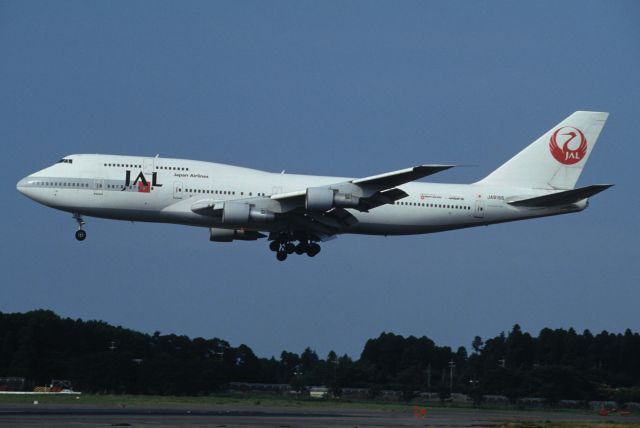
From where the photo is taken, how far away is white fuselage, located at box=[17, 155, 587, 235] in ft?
179

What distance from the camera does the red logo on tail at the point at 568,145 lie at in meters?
62.6

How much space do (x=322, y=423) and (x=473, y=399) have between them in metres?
29.6

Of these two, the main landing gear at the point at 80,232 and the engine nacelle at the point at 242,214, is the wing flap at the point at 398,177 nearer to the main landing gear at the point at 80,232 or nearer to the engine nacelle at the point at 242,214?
the engine nacelle at the point at 242,214

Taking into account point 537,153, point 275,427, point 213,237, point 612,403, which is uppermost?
point 537,153

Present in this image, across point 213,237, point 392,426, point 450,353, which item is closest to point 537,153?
point 213,237

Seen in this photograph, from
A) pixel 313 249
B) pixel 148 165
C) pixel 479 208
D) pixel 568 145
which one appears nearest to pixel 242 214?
pixel 148 165

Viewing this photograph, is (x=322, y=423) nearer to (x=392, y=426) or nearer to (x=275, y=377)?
(x=392, y=426)

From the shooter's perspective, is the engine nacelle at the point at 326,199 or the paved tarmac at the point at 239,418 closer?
the paved tarmac at the point at 239,418

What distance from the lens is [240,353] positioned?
9044cm

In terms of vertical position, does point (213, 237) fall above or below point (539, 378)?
above

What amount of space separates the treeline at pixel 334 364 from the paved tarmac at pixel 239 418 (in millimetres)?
17779

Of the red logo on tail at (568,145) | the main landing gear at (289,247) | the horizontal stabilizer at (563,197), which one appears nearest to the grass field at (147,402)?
the main landing gear at (289,247)

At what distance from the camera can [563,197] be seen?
57438 mm

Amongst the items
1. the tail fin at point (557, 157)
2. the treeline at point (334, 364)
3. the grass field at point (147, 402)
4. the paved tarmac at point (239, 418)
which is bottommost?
the paved tarmac at point (239, 418)
